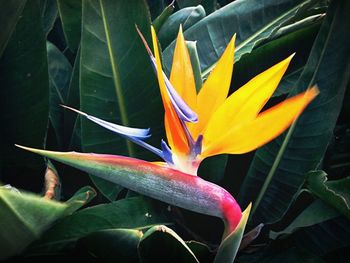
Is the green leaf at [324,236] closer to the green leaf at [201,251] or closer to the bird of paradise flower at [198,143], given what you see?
the green leaf at [201,251]

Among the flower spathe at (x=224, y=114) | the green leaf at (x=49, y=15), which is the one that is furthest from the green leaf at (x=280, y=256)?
the green leaf at (x=49, y=15)

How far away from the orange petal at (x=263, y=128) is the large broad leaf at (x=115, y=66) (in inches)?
11.5

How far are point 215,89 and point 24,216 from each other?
0.93 feet

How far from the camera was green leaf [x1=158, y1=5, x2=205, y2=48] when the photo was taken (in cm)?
116

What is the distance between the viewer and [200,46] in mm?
1099

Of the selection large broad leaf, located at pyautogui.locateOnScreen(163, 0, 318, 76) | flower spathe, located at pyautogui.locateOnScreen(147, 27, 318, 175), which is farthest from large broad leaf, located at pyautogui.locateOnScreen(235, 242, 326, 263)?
large broad leaf, located at pyautogui.locateOnScreen(163, 0, 318, 76)

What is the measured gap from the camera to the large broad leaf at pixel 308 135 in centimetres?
86

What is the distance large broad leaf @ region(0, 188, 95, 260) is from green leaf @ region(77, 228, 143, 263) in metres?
0.05

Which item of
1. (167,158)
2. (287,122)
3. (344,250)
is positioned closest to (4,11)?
(167,158)

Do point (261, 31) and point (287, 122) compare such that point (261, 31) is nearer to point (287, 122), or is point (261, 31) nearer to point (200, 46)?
point (200, 46)

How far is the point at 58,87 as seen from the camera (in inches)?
47.1

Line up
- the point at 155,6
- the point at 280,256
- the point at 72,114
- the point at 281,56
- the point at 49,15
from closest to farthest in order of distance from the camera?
the point at 280,256 < the point at 281,56 < the point at 72,114 < the point at 49,15 < the point at 155,6

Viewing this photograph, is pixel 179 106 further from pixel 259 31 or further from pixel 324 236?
pixel 259 31

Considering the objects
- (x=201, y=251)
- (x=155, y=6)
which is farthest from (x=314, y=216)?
(x=155, y=6)
